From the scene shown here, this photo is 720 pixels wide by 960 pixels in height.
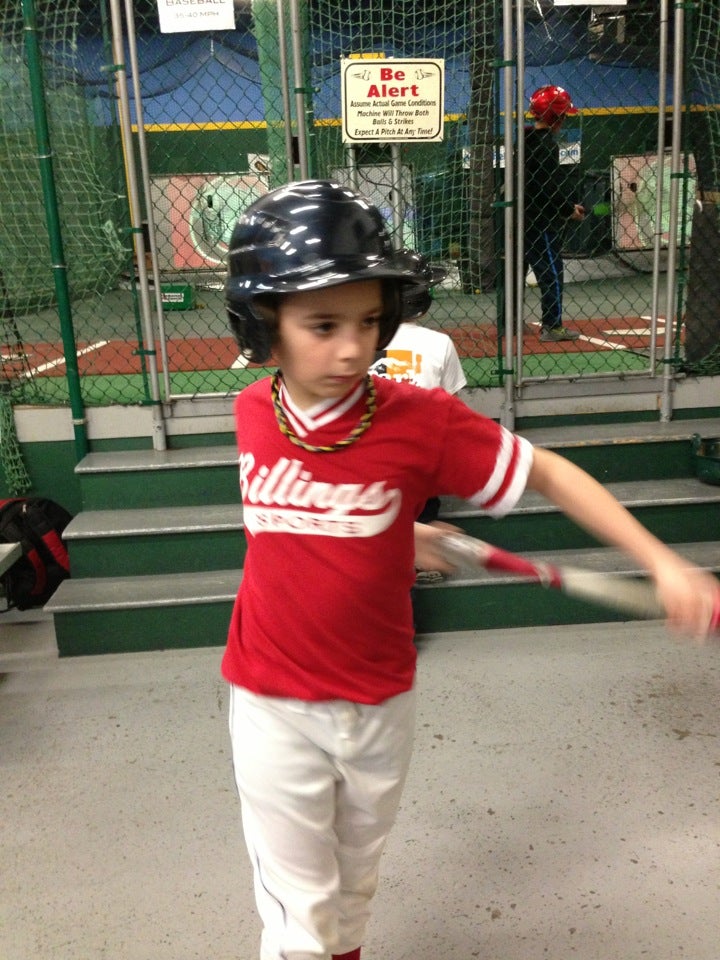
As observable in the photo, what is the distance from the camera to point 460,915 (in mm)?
1878

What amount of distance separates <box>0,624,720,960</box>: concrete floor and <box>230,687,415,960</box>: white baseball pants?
571 millimetres

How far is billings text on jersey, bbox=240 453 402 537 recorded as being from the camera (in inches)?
47.6

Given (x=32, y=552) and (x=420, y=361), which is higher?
(x=420, y=361)

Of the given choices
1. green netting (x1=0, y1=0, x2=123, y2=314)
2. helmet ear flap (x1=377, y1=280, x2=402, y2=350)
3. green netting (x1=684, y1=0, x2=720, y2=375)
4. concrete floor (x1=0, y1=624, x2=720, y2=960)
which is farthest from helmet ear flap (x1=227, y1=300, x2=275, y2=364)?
green netting (x1=684, y1=0, x2=720, y2=375)

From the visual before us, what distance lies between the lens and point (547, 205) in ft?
15.0

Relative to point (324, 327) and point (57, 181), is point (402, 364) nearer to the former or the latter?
point (57, 181)

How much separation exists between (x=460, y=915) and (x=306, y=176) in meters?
2.74

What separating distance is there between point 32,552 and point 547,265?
9.90ft

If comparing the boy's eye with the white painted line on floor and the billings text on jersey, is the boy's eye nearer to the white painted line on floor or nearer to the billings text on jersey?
the billings text on jersey

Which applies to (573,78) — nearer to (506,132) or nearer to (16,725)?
(506,132)

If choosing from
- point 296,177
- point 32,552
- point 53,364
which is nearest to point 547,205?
point 296,177

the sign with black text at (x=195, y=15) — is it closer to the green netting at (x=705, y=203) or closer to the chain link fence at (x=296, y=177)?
the chain link fence at (x=296, y=177)

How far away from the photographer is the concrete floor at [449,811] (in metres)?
1.84

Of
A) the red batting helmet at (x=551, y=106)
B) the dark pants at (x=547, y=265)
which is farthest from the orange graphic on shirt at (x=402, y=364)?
the red batting helmet at (x=551, y=106)
